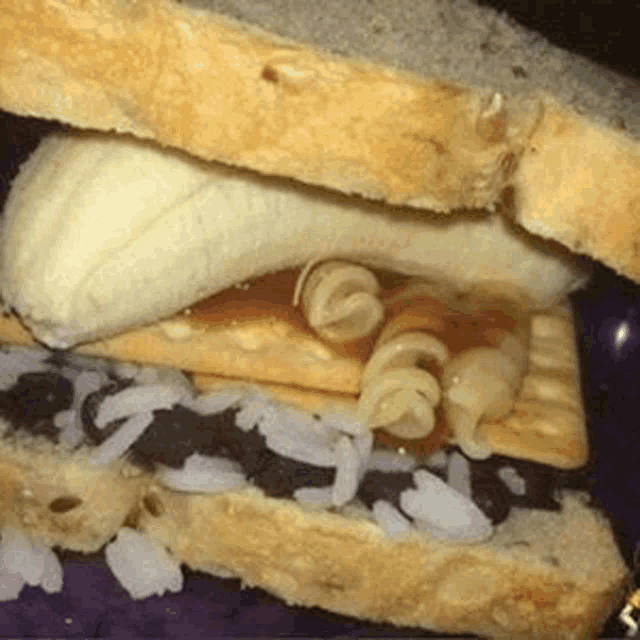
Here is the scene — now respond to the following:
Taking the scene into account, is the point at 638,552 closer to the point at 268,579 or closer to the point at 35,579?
the point at 268,579

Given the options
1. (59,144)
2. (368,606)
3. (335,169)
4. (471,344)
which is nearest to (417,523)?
(368,606)

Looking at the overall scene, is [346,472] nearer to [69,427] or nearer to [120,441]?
[120,441]

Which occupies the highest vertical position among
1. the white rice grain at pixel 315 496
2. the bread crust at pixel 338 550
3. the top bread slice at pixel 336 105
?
the top bread slice at pixel 336 105

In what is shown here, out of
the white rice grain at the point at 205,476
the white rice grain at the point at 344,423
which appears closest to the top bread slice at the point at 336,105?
the white rice grain at the point at 344,423

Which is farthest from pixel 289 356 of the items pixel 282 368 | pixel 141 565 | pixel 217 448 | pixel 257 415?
pixel 141 565

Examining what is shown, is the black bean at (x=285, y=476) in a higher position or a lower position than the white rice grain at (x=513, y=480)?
lower

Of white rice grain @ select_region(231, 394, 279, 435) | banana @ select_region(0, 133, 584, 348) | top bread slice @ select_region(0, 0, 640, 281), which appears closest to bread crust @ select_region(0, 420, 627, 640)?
white rice grain @ select_region(231, 394, 279, 435)

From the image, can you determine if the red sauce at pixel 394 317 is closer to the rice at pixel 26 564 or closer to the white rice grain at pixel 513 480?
the white rice grain at pixel 513 480
